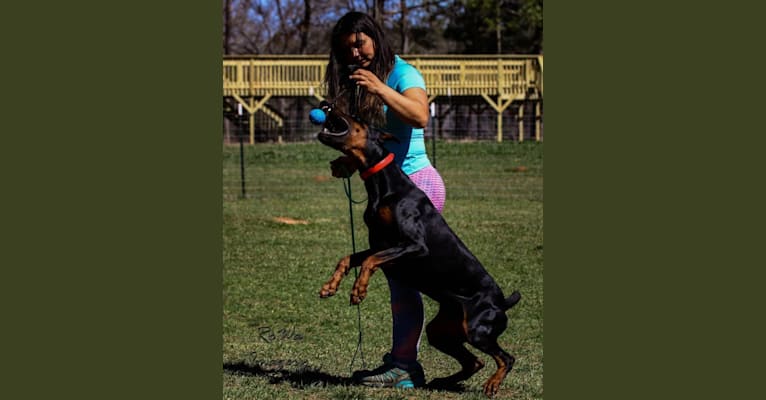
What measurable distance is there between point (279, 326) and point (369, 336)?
85 cm

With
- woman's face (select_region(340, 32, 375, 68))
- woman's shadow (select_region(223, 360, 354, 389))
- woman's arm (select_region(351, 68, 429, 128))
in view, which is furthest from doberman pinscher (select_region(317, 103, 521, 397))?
woman's shadow (select_region(223, 360, 354, 389))

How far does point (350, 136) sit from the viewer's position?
508 cm

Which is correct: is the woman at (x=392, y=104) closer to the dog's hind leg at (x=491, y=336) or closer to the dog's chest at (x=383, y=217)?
the dog's chest at (x=383, y=217)

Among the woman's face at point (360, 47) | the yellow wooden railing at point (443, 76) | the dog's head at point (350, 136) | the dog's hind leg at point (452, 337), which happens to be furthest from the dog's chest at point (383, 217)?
the yellow wooden railing at point (443, 76)

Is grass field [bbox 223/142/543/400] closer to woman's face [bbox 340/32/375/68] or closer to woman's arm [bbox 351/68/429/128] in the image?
woman's arm [bbox 351/68/429/128]

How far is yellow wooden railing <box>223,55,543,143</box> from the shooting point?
2800 centimetres

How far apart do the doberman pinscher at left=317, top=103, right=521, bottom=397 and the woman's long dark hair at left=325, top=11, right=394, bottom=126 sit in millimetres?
166

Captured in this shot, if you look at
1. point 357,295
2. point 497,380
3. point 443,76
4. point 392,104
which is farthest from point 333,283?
point 443,76

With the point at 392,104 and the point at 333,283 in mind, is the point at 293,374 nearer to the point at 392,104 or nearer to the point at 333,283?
the point at 333,283

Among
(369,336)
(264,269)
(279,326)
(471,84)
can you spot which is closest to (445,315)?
(369,336)

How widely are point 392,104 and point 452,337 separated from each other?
1.25 metres

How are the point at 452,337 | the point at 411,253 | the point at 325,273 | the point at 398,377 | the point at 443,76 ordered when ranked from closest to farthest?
the point at 411,253
the point at 452,337
the point at 398,377
the point at 325,273
the point at 443,76

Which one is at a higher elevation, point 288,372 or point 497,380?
point 497,380

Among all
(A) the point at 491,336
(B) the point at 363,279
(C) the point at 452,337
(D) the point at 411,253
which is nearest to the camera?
(B) the point at 363,279
